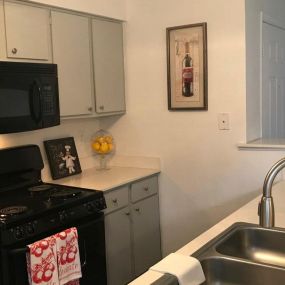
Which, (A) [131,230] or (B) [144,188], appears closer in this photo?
(A) [131,230]

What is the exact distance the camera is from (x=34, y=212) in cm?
220

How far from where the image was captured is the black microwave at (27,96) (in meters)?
2.27

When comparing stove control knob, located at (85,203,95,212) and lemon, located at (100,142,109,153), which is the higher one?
lemon, located at (100,142,109,153)

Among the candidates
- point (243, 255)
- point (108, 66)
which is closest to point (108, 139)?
point (108, 66)

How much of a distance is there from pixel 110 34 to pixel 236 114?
1111mm

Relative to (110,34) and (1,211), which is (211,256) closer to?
(1,211)

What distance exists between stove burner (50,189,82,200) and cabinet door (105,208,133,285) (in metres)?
0.30

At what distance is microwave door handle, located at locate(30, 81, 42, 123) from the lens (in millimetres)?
2424

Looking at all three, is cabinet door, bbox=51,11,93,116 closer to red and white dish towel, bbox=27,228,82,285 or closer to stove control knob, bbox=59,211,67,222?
stove control knob, bbox=59,211,67,222

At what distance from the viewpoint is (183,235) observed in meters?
3.26

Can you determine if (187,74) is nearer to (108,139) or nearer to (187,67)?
(187,67)

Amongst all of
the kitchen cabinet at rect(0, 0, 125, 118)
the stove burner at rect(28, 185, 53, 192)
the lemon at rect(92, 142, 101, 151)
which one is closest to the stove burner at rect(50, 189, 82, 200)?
the stove burner at rect(28, 185, 53, 192)

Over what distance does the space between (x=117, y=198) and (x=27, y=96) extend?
0.89 m

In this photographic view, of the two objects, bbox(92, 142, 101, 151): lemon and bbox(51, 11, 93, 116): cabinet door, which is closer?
bbox(51, 11, 93, 116): cabinet door
